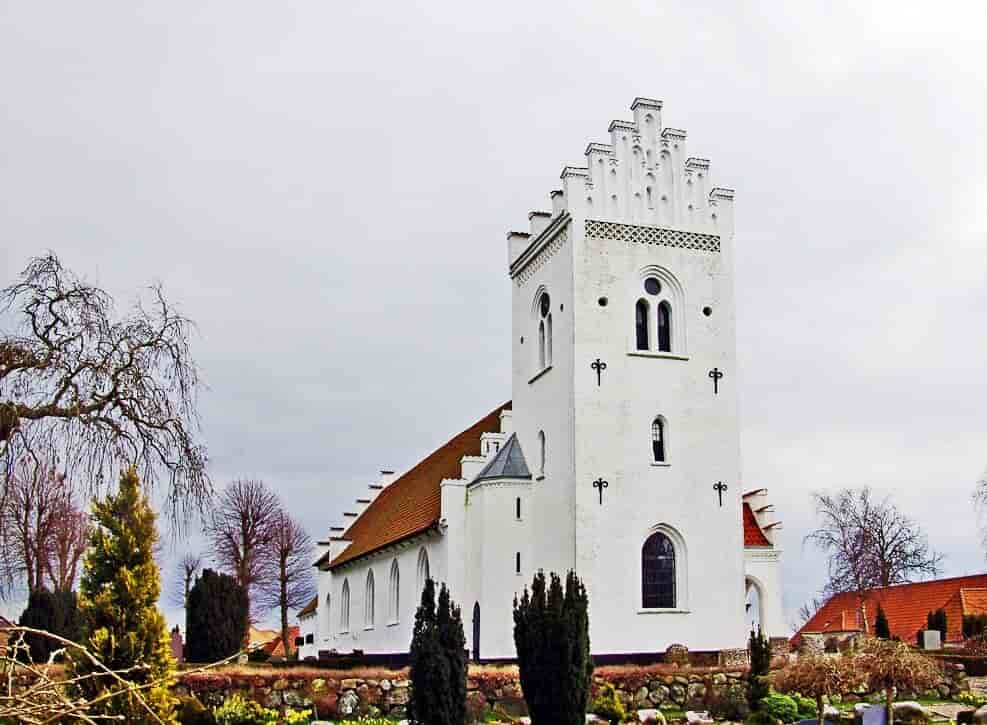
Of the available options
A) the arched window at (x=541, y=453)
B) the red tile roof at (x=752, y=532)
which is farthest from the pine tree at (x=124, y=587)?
the red tile roof at (x=752, y=532)

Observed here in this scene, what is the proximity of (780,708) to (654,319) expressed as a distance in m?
11.9

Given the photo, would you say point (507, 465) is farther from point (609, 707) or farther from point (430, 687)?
point (430, 687)

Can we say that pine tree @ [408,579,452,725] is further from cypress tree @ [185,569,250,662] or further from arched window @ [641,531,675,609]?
cypress tree @ [185,569,250,662]

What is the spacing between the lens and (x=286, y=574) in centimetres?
5866

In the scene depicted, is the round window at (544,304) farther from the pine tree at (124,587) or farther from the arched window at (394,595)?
the pine tree at (124,587)

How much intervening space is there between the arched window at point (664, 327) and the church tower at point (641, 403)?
0.18 feet

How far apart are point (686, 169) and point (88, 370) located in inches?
803

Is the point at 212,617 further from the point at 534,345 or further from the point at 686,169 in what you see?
the point at 686,169

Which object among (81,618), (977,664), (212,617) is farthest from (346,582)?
(81,618)

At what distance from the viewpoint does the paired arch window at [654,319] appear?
3061 centimetres

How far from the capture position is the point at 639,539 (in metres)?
29.3

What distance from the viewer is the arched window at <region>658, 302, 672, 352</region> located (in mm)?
30844

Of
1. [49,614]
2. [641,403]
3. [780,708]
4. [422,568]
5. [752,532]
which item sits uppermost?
[641,403]

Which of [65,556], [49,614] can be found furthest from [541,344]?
[65,556]
